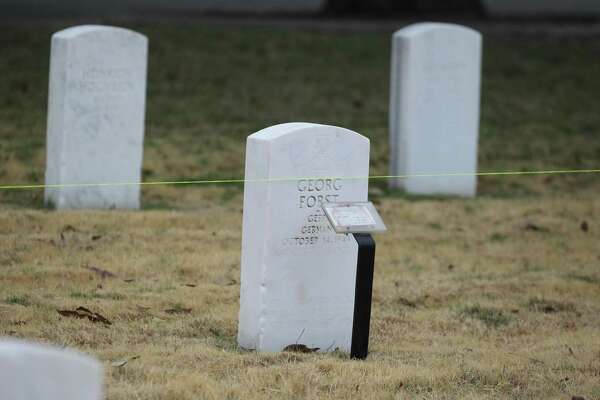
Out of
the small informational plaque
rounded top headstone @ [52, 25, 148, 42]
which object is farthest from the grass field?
rounded top headstone @ [52, 25, 148, 42]

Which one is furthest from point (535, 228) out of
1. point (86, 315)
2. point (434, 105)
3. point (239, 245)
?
point (86, 315)

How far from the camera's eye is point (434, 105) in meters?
12.5

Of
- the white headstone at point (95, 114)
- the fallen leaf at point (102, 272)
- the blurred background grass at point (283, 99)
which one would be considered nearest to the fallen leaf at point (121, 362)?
the fallen leaf at point (102, 272)

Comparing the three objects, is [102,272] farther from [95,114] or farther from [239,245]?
[95,114]

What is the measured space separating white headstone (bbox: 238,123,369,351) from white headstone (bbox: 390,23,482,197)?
18.5ft

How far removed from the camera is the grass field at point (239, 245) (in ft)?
21.2

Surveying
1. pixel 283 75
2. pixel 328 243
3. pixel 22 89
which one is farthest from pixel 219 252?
pixel 283 75

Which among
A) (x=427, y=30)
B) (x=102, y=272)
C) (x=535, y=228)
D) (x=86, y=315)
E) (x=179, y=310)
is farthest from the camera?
(x=427, y=30)

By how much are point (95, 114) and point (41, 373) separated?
6.97m

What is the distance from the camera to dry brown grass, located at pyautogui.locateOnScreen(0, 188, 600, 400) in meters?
6.25

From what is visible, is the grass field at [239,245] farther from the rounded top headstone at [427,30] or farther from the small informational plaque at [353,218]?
the rounded top headstone at [427,30]

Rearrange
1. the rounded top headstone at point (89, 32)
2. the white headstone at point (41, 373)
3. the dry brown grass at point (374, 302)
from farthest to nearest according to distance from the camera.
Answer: the rounded top headstone at point (89, 32)
the dry brown grass at point (374, 302)
the white headstone at point (41, 373)

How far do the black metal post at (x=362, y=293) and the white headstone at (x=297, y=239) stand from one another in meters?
0.21

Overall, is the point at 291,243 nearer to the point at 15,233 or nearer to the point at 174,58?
the point at 15,233
